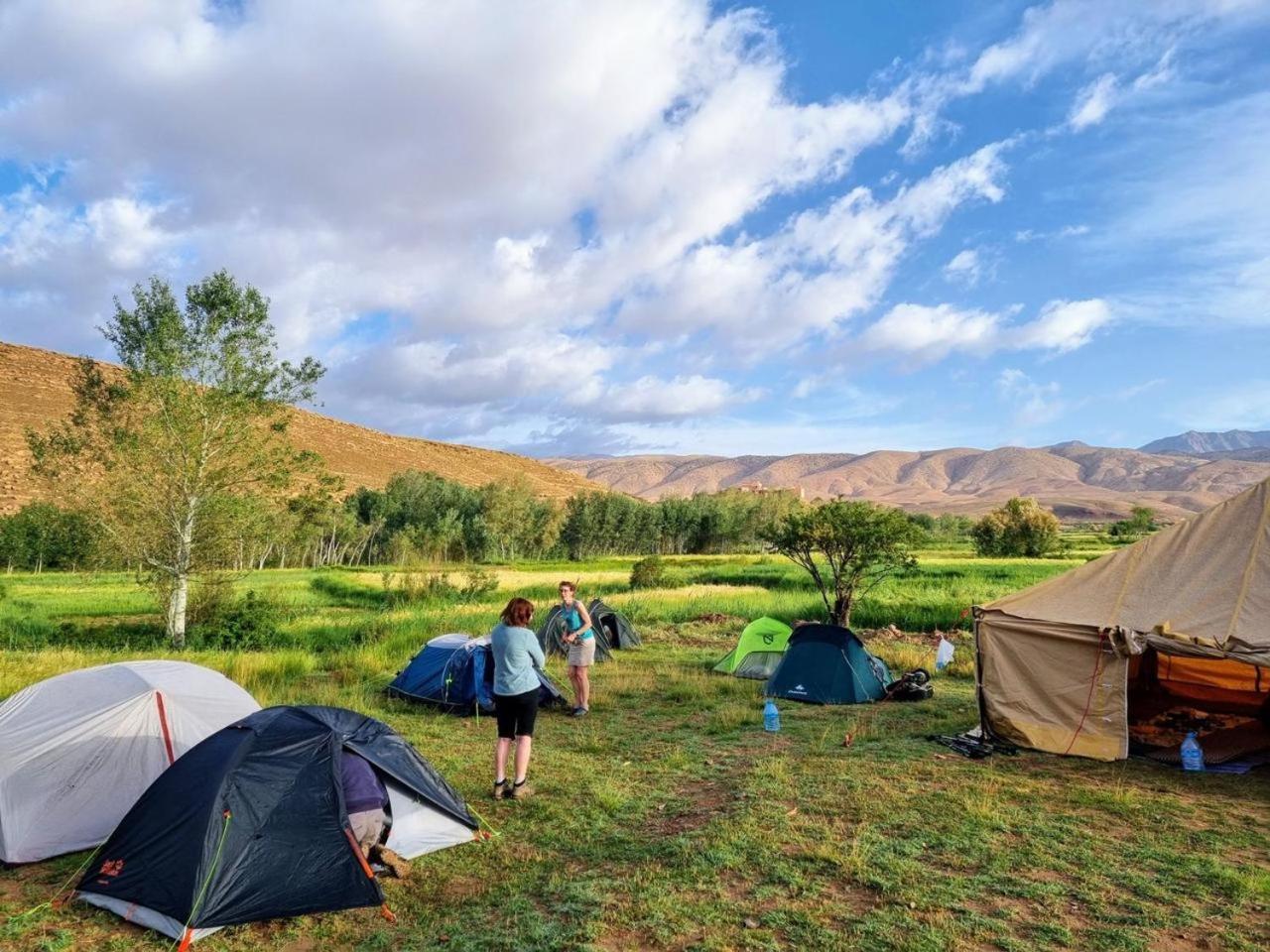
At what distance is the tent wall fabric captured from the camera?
6.71m

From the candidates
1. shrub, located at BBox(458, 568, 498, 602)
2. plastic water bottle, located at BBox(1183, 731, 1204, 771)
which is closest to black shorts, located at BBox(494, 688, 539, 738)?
plastic water bottle, located at BBox(1183, 731, 1204, 771)

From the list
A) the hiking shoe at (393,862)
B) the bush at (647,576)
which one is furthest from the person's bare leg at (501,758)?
the bush at (647,576)

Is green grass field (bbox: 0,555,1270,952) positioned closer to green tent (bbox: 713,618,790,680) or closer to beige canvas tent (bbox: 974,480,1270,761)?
beige canvas tent (bbox: 974,480,1270,761)

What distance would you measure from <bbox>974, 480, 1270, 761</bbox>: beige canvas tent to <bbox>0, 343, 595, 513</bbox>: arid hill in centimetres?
4751

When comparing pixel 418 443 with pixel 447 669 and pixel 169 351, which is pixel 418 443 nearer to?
pixel 169 351

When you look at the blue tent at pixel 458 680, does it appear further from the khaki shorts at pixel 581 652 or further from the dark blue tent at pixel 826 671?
the dark blue tent at pixel 826 671

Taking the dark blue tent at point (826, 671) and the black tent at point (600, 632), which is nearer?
the dark blue tent at point (826, 671)

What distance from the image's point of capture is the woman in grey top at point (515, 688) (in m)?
7.78

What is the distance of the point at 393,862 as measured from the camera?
6.17m

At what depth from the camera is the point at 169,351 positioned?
70.0ft

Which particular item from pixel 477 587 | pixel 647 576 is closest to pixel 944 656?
pixel 477 587

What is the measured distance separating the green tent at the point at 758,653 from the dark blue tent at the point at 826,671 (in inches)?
64.5

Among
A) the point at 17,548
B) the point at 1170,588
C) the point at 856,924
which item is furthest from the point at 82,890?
the point at 17,548

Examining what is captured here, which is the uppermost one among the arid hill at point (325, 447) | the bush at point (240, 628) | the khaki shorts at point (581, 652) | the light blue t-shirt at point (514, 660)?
the arid hill at point (325, 447)
